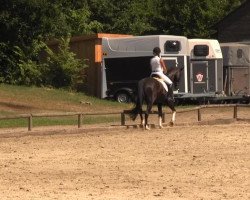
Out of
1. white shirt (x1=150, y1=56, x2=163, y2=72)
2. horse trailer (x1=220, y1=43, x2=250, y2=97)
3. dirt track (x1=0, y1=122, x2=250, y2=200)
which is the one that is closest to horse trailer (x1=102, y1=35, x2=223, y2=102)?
horse trailer (x1=220, y1=43, x2=250, y2=97)

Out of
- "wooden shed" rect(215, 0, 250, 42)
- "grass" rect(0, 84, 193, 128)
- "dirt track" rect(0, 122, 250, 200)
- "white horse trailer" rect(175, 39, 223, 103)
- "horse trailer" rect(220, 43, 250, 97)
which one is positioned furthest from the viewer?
"wooden shed" rect(215, 0, 250, 42)

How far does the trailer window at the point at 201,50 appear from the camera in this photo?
3512 cm

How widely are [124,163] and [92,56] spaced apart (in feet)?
74.8

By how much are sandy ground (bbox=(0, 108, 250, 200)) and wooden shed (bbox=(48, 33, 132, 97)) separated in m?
13.3

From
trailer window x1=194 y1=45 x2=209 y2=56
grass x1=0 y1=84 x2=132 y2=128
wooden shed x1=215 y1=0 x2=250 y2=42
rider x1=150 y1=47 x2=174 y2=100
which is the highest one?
wooden shed x1=215 y1=0 x2=250 y2=42

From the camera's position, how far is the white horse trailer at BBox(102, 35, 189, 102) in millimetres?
34259

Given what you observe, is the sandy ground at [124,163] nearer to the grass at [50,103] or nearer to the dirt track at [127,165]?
the dirt track at [127,165]

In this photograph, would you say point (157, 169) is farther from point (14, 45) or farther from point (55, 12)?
point (14, 45)

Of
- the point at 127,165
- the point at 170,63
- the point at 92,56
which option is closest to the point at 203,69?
the point at 170,63

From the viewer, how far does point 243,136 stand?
68.8ft

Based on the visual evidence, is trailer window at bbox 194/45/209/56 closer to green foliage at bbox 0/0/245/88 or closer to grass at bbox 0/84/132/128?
grass at bbox 0/84/132/128

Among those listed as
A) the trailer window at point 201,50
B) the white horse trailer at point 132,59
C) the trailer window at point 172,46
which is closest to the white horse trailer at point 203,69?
the trailer window at point 201,50

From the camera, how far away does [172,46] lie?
3419 cm

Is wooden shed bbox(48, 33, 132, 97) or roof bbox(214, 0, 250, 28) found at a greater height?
roof bbox(214, 0, 250, 28)
